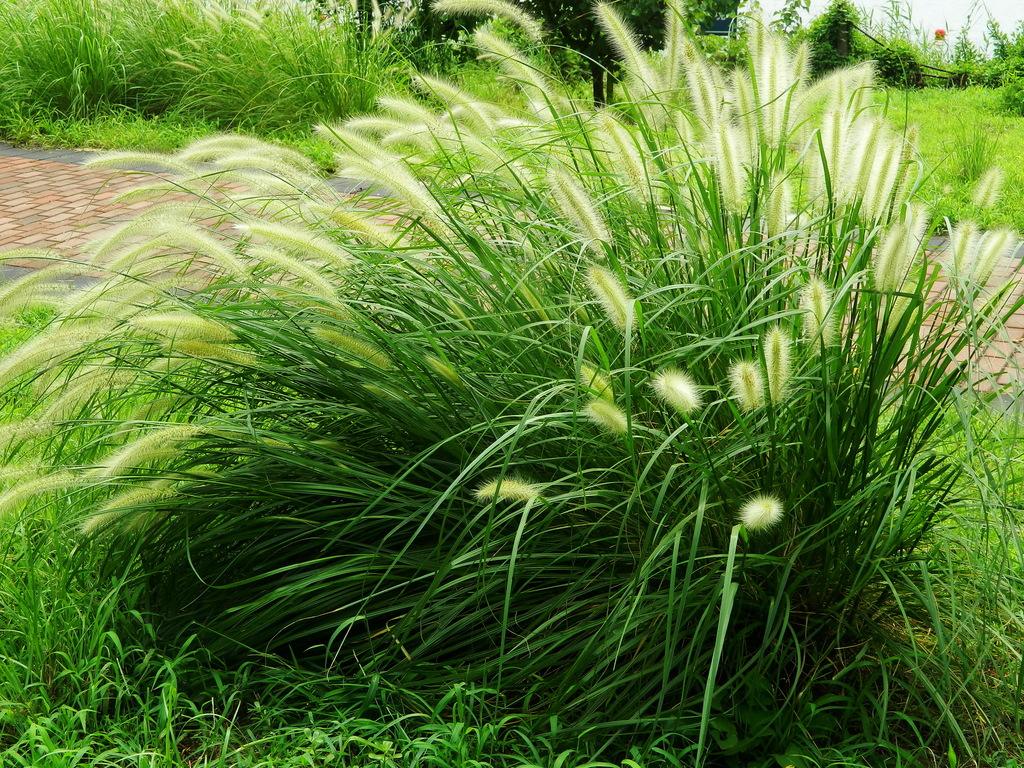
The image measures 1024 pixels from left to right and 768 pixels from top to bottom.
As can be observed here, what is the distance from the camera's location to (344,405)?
262 cm

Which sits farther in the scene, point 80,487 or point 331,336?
point 80,487

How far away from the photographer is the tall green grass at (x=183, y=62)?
8.47 metres

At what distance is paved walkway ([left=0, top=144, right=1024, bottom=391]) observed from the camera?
20.3 feet

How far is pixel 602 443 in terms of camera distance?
2410mm

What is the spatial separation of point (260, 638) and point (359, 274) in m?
0.94

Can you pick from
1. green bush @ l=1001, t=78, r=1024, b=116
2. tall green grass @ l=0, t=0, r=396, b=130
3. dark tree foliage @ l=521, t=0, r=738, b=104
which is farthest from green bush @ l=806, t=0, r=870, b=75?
tall green grass @ l=0, t=0, r=396, b=130

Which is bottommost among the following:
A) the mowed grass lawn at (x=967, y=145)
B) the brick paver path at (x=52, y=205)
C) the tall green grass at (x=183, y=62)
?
the mowed grass lawn at (x=967, y=145)

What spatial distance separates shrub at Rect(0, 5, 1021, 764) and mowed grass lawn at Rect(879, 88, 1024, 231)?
2.41 m

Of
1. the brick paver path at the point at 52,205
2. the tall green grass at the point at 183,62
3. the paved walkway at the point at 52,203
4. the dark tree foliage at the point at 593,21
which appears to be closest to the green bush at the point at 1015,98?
the dark tree foliage at the point at 593,21

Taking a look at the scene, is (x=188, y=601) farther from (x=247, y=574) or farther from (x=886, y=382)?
(x=886, y=382)

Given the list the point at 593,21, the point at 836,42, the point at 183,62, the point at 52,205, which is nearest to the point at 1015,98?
the point at 836,42

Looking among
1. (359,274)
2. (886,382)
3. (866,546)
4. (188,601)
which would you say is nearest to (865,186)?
(886,382)

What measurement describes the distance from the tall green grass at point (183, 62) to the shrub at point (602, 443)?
586 centimetres

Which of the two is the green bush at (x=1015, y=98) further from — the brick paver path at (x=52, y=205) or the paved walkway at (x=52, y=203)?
the brick paver path at (x=52, y=205)
